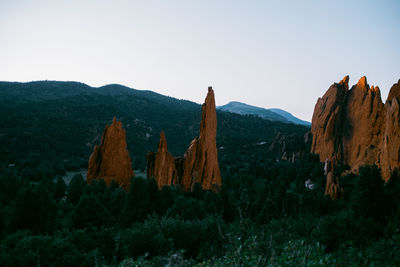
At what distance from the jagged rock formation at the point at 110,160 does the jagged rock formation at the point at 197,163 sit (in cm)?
418

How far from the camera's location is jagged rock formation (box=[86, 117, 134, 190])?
123 feet

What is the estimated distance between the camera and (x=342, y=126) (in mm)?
52000

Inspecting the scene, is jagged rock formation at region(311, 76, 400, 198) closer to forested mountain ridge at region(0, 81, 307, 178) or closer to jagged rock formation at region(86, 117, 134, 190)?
jagged rock formation at region(86, 117, 134, 190)

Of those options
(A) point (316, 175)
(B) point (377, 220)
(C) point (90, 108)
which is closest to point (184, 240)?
(B) point (377, 220)

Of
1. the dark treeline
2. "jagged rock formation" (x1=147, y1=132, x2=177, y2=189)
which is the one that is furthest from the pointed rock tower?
the dark treeline

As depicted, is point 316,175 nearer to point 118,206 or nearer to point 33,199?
point 118,206

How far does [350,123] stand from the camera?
50.9 metres

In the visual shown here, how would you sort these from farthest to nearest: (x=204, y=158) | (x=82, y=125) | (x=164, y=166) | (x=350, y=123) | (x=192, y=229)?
1. (x=82, y=125)
2. (x=350, y=123)
3. (x=204, y=158)
4. (x=164, y=166)
5. (x=192, y=229)

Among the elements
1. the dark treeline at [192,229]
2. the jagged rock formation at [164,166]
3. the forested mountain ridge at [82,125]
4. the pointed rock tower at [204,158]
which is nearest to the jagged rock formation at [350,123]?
the dark treeline at [192,229]

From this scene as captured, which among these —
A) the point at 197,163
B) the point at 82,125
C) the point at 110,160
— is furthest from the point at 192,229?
the point at 82,125

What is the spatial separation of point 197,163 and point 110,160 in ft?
34.6

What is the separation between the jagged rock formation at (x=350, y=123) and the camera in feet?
144

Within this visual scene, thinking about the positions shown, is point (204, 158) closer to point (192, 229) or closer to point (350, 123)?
point (192, 229)

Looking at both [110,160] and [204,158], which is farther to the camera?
[110,160]
